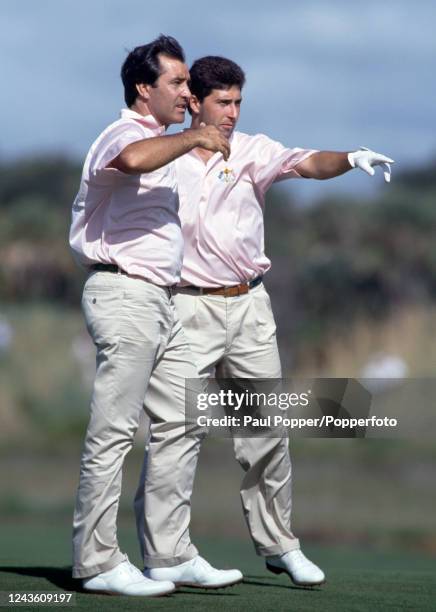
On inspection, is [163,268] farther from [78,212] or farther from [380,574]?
[380,574]

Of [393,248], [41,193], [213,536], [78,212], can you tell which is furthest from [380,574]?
[41,193]

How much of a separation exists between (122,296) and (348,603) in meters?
1.37

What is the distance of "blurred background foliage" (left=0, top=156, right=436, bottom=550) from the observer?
12.7 meters

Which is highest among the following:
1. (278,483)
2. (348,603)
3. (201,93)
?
(201,93)

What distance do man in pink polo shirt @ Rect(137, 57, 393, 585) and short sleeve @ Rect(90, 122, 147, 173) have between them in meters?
0.77

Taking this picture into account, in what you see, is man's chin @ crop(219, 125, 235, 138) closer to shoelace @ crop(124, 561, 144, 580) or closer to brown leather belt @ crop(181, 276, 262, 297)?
brown leather belt @ crop(181, 276, 262, 297)

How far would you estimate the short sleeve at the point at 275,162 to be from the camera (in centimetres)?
573

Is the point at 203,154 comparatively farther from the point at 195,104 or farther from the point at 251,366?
the point at 251,366

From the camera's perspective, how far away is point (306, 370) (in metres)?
15.7

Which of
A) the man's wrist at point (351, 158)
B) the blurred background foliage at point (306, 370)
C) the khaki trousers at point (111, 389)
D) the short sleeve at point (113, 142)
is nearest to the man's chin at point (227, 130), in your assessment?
the man's wrist at point (351, 158)

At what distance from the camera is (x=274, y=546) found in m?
5.66

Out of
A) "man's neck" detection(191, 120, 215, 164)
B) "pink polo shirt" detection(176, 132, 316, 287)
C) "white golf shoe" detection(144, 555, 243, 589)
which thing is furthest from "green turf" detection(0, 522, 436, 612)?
"man's neck" detection(191, 120, 215, 164)

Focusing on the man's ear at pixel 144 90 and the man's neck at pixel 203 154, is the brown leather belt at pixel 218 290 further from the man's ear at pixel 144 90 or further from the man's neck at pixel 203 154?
the man's ear at pixel 144 90

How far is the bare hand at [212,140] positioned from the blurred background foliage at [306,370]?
683cm
